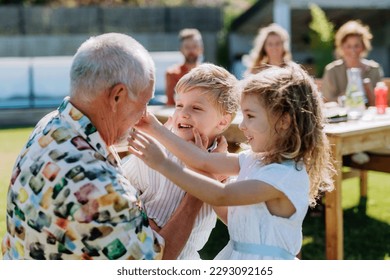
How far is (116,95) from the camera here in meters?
1.92

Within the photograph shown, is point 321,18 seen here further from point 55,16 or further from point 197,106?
point 197,106

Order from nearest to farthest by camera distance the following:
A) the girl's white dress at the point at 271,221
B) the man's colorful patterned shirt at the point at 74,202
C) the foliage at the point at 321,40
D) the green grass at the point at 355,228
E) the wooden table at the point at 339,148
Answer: the man's colorful patterned shirt at the point at 74,202 → the girl's white dress at the point at 271,221 → the wooden table at the point at 339,148 → the green grass at the point at 355,228 → the foliage at the point at 321,40

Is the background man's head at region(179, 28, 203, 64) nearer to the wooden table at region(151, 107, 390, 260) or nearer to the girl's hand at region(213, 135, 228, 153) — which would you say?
the wooden table at region(151, 107, 390, 260)

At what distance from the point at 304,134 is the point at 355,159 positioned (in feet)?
8.57

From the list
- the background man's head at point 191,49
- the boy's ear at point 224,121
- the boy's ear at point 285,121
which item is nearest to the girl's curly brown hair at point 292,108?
the boy's ear at point 285,121

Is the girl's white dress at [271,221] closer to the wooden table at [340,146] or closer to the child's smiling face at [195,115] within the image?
the child's smiling face at [195,115]

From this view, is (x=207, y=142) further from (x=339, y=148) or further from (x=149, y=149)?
(x=339, y=148)

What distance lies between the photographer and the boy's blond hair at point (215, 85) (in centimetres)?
240

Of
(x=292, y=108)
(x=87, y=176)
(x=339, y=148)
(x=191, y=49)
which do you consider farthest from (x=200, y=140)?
(x=191, y=49)

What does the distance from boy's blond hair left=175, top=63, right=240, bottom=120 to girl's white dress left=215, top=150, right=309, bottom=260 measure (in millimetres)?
276

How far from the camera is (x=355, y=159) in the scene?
472 cm

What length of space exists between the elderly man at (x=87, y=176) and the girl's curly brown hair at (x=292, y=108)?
407mm

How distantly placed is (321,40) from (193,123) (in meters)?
12.2
